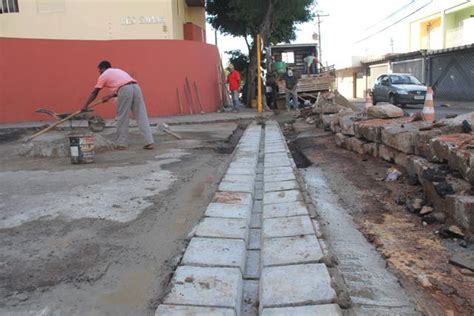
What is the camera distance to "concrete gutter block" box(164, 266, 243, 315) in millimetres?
2408

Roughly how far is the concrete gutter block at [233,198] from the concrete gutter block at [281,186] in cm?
38

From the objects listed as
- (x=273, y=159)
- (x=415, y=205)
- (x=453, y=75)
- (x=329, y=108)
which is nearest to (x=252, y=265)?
(x=415, y=205)

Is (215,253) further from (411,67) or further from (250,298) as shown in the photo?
(411,67)

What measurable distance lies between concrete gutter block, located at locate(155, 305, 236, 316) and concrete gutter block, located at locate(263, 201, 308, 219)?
1.54 metres

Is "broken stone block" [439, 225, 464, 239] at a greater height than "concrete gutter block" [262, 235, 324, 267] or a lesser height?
lesser

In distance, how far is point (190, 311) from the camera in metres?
2.32

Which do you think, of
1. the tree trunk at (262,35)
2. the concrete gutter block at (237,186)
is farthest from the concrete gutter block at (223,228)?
the tree trunk at (262,35)

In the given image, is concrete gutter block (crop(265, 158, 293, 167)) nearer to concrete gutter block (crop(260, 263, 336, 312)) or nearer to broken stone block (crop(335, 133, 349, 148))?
broken stone block (crop(335, 133, 349, 148))

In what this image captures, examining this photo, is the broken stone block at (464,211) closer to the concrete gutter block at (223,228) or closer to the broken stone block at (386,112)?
the concrete gutter block at (223,228)

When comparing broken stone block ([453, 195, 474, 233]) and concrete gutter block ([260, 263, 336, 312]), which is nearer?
concrete gutter block ([260, 263, 336, 312])

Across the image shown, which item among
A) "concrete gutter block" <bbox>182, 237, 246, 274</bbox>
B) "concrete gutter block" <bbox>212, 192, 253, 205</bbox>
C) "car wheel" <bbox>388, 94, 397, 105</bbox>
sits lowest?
"concrete gutter block" <bbox>182, 237, 246, 274</bbox>

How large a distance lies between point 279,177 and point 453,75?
2382cm

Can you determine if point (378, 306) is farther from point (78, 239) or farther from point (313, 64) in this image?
point (313, 64)

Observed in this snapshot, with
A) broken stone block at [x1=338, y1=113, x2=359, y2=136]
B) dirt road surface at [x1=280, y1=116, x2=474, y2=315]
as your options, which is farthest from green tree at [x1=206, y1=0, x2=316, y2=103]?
dirt road surface at [x1=280, y1=116, x2=474, y2=315]
